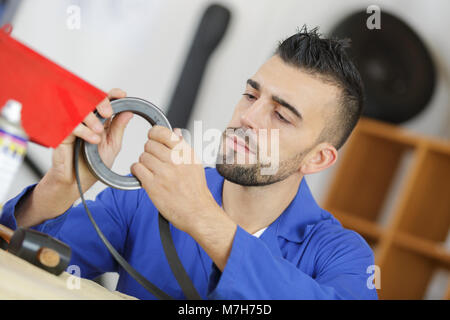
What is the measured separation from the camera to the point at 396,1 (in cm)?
263

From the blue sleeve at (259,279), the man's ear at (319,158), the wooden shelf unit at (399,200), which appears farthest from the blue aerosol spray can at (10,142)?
the wooden shelf unit at (399,200)

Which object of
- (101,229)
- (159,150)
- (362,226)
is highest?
(159,150)

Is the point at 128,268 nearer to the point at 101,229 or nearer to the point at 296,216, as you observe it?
the point at 101,229

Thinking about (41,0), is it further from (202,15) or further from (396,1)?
(396,1)

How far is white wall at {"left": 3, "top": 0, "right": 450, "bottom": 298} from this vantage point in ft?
7.13

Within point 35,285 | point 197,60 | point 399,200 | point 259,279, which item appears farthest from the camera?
point 399,200

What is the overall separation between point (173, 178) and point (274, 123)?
1.04 feet

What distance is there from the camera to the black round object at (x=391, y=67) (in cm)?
249

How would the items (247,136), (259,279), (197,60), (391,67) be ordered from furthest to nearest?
(391,67) < (197,60) < (247,136) < (259,279)

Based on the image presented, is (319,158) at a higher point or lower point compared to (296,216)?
higher

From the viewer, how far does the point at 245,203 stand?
113cm

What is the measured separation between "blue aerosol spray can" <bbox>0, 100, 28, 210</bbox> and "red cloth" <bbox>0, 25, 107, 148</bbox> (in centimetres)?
5

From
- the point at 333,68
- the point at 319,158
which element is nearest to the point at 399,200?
the point at 319,158
